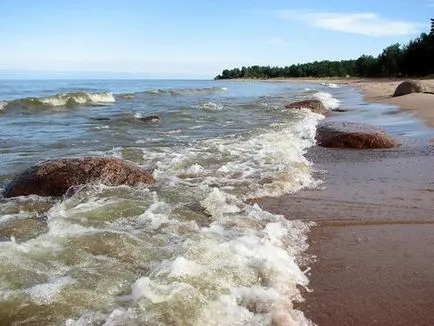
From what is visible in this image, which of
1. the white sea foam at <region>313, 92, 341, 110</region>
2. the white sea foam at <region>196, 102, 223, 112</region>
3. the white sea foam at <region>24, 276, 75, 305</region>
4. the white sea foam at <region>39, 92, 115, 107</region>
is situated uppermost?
the white sea foam at <region>24, 276, 75, 305</region>

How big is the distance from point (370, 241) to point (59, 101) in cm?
2473

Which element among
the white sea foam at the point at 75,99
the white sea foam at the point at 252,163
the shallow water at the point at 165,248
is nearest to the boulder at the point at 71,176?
the shallow water at the point at 165,248

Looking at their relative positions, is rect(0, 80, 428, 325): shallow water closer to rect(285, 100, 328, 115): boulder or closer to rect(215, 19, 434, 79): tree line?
rect(285, 100, 328, 115): boulder

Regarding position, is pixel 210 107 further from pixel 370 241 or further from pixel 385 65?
pixel 385 65

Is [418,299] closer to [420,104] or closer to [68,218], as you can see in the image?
[68,218]

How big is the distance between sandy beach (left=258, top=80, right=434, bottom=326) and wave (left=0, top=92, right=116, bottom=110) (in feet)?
64.8

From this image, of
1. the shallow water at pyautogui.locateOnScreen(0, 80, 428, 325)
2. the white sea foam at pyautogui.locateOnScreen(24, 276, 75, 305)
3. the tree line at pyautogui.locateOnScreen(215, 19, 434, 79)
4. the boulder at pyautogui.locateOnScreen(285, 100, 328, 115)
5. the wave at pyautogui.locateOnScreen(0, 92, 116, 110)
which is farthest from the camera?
the tree line at pyautogui.locateOnScreen(215, 19, 434, 79)

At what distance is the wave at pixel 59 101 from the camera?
24184 mm

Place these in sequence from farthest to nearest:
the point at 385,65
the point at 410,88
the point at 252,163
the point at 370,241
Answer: the point at 385,65 → the point at 410,88 → the point at 252,163 → the point at 370,241

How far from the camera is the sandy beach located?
318 centimetres

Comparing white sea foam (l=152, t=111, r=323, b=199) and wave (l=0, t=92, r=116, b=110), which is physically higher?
white sea foam (l=152, t=111, r=323, b=199)

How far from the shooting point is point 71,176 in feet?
21.0

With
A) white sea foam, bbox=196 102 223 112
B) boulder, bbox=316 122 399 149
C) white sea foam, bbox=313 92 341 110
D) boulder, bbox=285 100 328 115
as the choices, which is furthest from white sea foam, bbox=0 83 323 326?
white sea foam, bbox=313 92 341 110

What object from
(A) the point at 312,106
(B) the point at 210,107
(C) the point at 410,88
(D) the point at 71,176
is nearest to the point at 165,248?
(D) the point at 71,176
